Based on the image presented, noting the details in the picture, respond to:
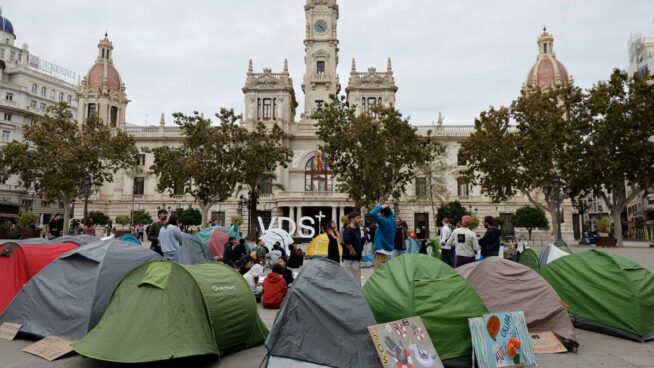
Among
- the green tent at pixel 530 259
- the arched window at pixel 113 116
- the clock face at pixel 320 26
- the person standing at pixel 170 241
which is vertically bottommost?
the green tent at pixel 530 259

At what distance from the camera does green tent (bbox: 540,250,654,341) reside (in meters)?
7.48

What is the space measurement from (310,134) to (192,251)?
36934mm

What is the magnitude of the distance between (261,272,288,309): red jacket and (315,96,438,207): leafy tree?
16710 mm

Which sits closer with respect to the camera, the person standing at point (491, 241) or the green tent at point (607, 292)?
the green tent at point (607, 292)

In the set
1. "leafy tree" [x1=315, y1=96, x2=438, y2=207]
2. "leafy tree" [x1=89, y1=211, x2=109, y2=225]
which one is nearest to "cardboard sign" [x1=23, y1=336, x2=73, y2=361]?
"leafy tree" [x1=315, y1=96, x2=438, y2=207]

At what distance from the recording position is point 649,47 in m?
54.2

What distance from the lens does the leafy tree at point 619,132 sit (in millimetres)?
26453

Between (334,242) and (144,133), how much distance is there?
49.2m

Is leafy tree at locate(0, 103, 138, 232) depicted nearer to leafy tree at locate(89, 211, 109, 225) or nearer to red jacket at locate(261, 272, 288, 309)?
leafy tree at locate(89, 211, 109, 225)

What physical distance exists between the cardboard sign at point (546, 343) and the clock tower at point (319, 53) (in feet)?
150

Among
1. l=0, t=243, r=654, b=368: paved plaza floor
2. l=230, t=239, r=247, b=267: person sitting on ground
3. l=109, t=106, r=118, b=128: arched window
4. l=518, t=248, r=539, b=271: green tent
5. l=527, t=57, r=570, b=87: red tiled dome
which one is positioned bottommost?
l=0, t=243, r=654, b=368: paved plaza floor

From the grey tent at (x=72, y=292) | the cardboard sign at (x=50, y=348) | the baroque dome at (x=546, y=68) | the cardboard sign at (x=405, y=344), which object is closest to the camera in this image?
the cardboard sign at (x=405, y=344)

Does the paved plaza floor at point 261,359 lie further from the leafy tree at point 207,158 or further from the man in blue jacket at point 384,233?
the leafy tree at point 207,158

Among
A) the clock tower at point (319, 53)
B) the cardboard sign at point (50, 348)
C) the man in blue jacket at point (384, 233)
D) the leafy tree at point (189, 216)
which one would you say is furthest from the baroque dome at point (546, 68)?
the cardboard sign at point (50, 348)
